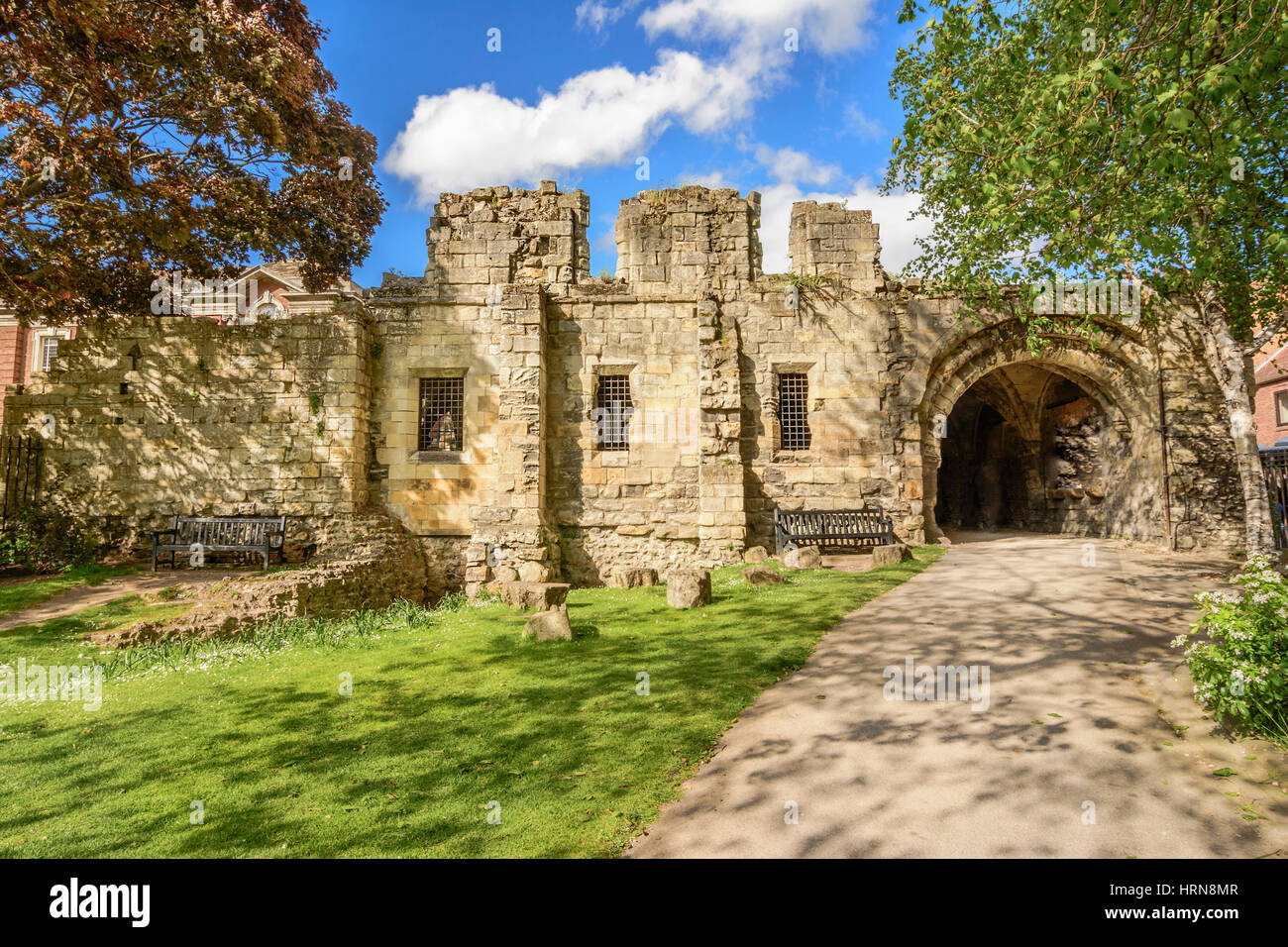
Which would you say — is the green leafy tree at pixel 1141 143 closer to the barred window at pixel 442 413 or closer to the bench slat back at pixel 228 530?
the barred window at pixel 442 413

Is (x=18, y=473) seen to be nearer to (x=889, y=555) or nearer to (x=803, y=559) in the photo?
(x=803, y=559)

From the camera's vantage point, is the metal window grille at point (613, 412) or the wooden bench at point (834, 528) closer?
the wooden bench at point (834, 528)

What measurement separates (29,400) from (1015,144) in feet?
60.3

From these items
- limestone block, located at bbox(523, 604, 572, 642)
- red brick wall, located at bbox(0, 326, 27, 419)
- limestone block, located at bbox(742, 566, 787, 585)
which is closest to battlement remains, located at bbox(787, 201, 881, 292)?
limestone block, located at bbox(742, 566, 787, 585)

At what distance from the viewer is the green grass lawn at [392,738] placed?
368cm

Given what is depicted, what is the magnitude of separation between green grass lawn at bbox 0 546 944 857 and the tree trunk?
811cm

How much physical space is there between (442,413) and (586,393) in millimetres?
3297

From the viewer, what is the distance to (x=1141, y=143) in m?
5.51

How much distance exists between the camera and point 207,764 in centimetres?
466

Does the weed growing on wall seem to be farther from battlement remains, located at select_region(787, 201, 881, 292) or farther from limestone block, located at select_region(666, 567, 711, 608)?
battlement remains, located at select_region(787, 201, 881, 292)

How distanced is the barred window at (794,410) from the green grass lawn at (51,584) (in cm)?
1373

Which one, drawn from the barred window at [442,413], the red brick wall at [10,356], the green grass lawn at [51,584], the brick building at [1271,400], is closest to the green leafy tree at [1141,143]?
the barred window at [442,413]

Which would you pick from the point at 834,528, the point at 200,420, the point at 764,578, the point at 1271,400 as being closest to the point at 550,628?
the point at 764,578

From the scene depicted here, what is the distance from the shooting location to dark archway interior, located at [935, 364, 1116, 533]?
1585cm
